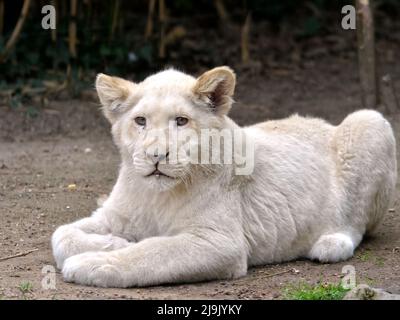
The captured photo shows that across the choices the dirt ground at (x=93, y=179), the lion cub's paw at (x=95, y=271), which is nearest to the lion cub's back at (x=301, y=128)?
the dirt ground at (x=93, y=179)

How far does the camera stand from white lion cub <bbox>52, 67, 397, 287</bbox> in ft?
20.1

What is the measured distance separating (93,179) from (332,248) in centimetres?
325

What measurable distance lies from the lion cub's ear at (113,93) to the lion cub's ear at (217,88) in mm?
523

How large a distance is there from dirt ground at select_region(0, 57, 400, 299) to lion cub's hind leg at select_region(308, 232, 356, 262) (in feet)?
0.20

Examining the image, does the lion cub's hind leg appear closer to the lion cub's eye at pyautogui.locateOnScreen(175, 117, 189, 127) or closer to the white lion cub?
the white lion cub

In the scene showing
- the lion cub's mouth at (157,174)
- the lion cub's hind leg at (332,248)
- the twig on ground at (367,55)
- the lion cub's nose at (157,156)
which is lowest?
the lion cub's hind leg at (332,248)

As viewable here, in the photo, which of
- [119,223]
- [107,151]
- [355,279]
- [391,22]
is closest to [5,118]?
[107,151]

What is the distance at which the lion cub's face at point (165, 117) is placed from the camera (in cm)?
607

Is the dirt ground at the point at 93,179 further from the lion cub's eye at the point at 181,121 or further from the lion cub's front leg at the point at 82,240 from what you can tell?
the lion cub's eye at the point at 181,121

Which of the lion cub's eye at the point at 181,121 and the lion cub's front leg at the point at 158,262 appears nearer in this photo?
the lion cub's front leg at the point at 158,262

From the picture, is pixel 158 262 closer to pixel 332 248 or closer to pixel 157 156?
pixel 157 156

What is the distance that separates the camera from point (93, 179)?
Answer: 368 inches

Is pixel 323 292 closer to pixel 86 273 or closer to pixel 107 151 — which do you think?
pixel 86 273
